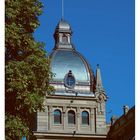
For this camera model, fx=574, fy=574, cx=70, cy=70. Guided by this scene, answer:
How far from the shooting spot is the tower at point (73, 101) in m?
49.9

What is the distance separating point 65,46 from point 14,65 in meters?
36.1

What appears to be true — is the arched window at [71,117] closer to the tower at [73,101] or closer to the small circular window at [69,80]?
the tower at [73,101]

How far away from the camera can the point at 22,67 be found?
57.4 ft

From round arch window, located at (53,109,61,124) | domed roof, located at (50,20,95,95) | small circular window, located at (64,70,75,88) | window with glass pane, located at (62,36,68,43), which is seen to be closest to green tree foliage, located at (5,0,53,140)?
round arch window, located at (53,109,61,124)

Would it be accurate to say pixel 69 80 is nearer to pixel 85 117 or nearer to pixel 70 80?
pixel 70 80

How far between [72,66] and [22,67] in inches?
1350

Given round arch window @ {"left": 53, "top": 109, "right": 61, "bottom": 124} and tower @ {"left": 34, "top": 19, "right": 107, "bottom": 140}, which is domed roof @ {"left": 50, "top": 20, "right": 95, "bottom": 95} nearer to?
tower @ {"left": 34, "top": 19, "right": 107, "bottom": 140}

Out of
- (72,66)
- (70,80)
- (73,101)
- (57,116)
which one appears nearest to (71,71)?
(72,66)

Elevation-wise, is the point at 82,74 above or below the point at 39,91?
above

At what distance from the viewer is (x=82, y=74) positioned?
51.7m
